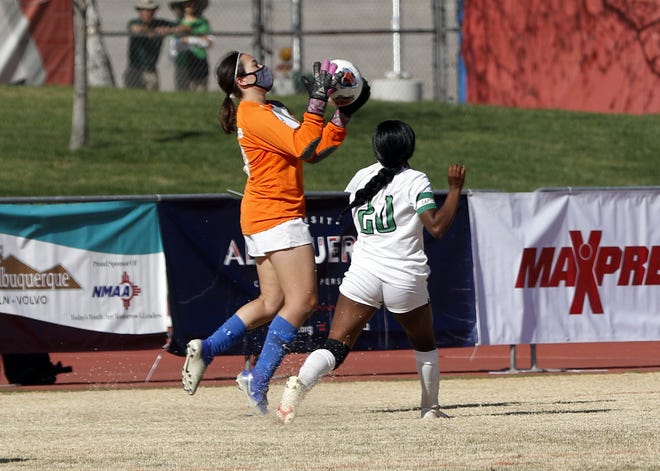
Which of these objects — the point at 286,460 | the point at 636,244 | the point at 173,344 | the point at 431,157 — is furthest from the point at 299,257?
the point at 431,157

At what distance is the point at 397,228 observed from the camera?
8.02m

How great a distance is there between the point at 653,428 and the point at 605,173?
12251 mm

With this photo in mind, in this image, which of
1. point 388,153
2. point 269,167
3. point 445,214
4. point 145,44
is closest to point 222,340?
point 269,167

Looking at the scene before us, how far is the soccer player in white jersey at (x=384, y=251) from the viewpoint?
26.1 ft

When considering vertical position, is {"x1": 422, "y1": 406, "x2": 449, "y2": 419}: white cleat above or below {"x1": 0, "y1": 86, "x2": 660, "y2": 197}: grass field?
below

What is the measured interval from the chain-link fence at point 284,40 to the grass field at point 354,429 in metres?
11.0

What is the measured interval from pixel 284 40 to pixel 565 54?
796cm

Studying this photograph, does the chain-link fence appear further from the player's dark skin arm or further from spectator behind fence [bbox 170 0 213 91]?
the player's dark skin arm

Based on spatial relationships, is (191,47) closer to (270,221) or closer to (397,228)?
(270,221)

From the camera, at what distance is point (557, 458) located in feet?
21.0

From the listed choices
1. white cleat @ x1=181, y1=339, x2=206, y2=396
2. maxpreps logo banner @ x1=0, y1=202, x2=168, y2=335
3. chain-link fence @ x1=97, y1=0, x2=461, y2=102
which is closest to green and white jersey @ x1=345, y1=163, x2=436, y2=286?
white cleat @ x1=181, y1=339, x2=206, y2=396

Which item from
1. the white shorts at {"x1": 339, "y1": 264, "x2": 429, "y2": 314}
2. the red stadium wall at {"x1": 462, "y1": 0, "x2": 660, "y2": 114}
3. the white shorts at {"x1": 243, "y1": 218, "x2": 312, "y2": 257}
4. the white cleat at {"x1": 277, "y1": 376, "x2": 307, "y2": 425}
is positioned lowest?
the white cleat at {"x1": 277, "y1": 376, "x2": 307, "y2": 425}

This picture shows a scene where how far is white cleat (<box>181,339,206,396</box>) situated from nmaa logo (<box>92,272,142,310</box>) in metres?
3.07

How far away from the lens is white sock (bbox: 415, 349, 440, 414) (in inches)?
332
